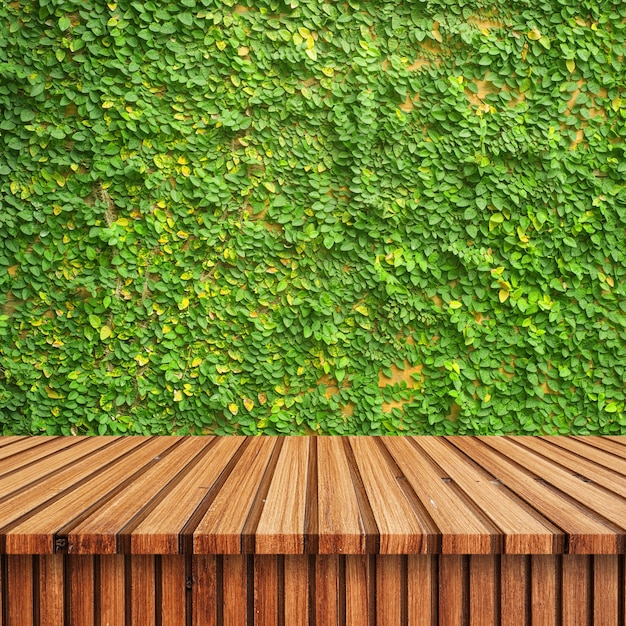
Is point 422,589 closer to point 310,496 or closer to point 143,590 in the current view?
point 310,496

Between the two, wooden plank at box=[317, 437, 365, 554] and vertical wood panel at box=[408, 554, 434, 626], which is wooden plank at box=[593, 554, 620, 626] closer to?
vertical wood panel at box=[408, 554, 434, 626]

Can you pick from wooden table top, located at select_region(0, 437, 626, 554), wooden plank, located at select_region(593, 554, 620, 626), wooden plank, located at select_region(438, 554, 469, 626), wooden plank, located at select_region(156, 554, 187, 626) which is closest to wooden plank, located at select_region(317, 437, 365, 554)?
wooden table top, located at select_region(0, 437, 626, 554)

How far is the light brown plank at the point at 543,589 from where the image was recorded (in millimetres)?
1027

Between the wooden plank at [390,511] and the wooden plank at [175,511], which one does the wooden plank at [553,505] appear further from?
the wooden plank at [175,511]

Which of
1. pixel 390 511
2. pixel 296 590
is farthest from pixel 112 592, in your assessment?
pixel 390 511

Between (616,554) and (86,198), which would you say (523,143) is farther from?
(86,198)

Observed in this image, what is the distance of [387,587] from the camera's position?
1019mm

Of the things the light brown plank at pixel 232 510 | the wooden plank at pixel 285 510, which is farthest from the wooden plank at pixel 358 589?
the light brown plank at pixel 232 510

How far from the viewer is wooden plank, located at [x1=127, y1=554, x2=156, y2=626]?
40.1 inches

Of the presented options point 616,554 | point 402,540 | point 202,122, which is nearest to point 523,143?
point 202,122

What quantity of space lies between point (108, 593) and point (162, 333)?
46.6 inches

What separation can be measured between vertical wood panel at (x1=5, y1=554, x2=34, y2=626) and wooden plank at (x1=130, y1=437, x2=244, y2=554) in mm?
301

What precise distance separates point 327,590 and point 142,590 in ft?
1.38

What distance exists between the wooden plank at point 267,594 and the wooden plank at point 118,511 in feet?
1.02
